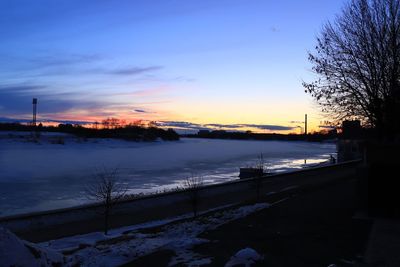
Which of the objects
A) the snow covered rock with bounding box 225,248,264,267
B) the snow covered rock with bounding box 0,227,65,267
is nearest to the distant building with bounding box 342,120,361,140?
the snow covered rock with bounding box 225,248,264,267

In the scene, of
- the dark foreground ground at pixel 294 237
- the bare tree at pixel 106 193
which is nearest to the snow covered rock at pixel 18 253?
the dark foreground ground at pixel 294 237

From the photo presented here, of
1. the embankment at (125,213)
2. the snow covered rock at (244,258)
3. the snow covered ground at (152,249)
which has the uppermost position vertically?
the snow covered rock at (244,258)

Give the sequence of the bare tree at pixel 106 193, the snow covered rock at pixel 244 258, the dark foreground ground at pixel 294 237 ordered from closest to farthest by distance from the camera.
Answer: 1. the snow covered rock at pixel 244 258
2. the dark foreground ground at pixel 294 237
3. the bare tree at pixel 106 193

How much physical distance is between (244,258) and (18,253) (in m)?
3.13

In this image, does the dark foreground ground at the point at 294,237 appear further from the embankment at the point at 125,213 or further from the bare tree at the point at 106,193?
the bare tree at the point at 106,193

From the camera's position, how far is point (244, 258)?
659cm

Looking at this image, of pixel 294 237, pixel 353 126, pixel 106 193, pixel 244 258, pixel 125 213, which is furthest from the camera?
pixel 353 126

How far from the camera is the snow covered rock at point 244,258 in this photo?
6461 mm

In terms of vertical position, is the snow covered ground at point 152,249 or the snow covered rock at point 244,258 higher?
the snow covered rock at point 244,258

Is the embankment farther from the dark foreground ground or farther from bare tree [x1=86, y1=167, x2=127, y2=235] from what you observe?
the dark foreground ground

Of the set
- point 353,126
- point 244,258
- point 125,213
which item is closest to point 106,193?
point 125,213

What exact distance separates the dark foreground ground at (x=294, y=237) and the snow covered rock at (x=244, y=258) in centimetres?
10

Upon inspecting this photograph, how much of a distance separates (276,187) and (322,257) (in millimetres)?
13534

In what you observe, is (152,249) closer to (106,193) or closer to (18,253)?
(18,253)
